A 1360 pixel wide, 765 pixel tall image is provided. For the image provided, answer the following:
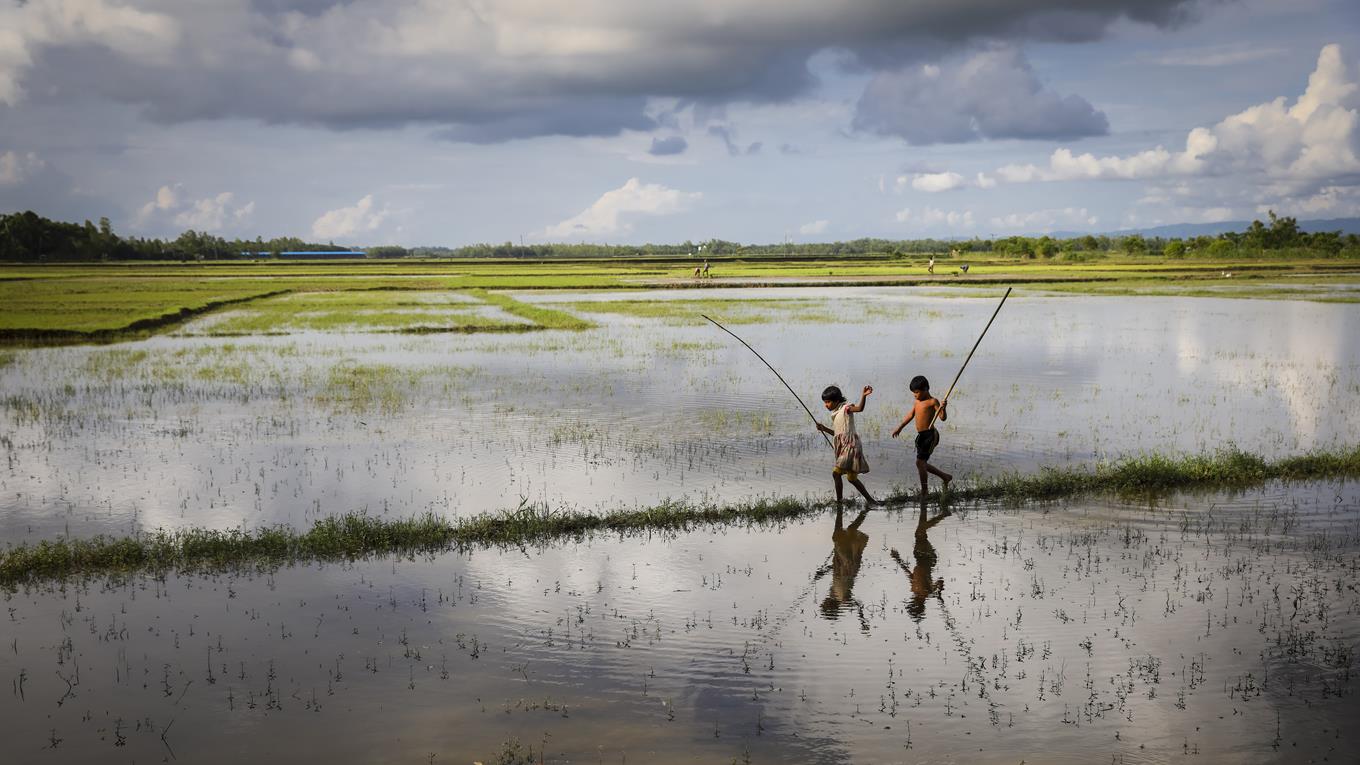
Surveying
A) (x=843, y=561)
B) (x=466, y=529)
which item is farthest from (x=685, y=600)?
(x=466, y=529)

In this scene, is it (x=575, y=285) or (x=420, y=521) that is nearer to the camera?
(x=420, y=521)

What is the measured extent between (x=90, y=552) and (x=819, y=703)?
267 inches

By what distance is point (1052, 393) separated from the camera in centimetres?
1752

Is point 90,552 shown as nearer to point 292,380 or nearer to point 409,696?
point 409,696

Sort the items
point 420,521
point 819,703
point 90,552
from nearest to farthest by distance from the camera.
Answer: point 819,703
point 90,552
point 420,521

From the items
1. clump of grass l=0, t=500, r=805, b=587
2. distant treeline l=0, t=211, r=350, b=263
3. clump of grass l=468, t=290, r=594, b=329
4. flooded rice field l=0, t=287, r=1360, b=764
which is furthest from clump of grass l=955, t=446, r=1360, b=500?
distant treeline l=0, t=211, r=350, b=263

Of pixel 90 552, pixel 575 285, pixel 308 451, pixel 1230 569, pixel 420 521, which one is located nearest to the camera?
pixel 1230 569

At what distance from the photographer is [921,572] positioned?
26.9ft

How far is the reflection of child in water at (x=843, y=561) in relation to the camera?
755cm

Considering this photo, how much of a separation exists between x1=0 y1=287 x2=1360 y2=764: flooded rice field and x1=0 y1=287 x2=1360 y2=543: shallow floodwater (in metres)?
0.10

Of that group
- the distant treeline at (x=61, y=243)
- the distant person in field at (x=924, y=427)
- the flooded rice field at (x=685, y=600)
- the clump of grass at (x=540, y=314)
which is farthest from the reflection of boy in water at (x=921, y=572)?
the distant treeline at (x=61, y=243)

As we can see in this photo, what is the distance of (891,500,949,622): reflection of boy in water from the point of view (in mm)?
7461

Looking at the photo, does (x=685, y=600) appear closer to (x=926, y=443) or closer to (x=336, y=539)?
(x=336, y=539)

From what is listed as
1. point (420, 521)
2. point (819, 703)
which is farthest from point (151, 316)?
point (819, 703)
